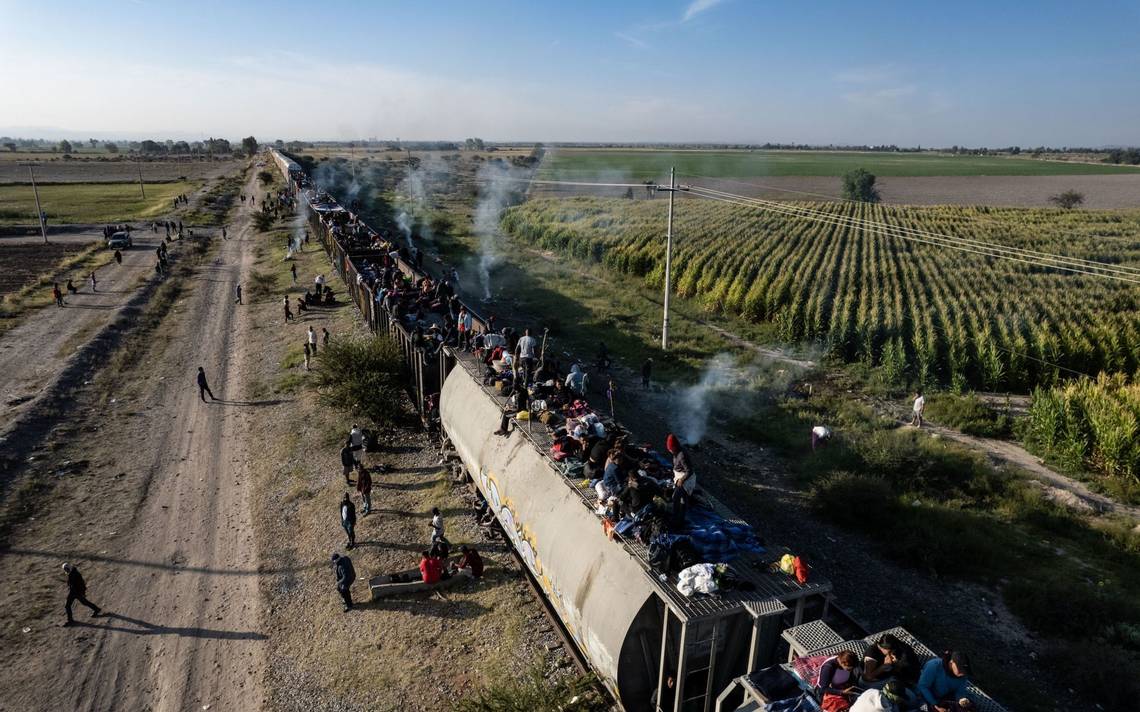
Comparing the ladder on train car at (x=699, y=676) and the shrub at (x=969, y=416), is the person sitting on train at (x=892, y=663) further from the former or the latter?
the shrub at (x=969, y=416)

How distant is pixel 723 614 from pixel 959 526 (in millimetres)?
10721

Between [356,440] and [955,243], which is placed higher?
[955,243]

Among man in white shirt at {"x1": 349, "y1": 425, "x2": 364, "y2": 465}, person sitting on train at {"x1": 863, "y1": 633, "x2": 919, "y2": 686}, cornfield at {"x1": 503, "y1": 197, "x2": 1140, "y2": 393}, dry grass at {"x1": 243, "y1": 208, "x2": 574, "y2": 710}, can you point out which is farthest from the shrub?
man in white shirt at {"x1": 349, "y1": 425, "x2": 364, "y2": 465}

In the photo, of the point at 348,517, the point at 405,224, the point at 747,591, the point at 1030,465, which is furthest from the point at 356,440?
the point at 405,224

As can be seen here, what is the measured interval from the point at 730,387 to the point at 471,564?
1434 centimetres

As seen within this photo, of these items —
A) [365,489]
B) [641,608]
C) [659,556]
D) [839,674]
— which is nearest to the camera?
[839,674]

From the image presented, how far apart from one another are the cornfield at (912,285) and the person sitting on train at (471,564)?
19185 mm

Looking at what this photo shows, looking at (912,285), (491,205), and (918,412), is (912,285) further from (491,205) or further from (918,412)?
(491,205)

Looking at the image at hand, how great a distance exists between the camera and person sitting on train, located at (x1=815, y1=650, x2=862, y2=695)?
636cm

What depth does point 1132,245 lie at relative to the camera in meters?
45.9

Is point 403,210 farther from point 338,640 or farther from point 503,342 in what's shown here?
point 338,640

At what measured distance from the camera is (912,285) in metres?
35.0

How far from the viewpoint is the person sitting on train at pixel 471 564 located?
12.7 metres

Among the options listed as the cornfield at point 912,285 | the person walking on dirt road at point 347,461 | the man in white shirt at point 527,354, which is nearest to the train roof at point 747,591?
the man in white shirt at point 527,354
